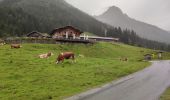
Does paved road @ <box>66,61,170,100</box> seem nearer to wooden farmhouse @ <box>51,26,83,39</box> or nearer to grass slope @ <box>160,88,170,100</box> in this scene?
grass slope @ <box>160,88,170,100</box>

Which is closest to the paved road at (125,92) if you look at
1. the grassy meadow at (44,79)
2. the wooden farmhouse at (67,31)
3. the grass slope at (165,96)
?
the grass slope at (165,96)

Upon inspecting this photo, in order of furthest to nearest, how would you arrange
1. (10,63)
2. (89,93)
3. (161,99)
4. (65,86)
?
(10,63)
(65,86)
(89,93)
(161,99)

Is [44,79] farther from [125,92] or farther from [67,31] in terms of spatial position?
[67,31]

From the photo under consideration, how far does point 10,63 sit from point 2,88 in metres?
14.5

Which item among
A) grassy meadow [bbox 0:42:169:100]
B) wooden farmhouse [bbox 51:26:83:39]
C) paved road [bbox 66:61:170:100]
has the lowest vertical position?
paved road [bbox 66:61:170:100]

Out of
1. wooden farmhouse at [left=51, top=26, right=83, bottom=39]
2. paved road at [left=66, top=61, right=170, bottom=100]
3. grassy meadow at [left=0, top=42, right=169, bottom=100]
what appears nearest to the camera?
paved road at [left=66, top=61, right=170, bottom=100]

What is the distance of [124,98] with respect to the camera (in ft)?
79.3

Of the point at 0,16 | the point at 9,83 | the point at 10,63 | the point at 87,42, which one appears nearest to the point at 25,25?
the point at 0,16

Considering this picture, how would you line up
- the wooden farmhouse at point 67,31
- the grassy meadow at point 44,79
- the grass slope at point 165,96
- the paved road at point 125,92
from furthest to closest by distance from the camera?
the wooden farmhouse at point 67,31 → the grassy meadow at point 44,79 → the paved road at point 125,92 → the grass slope at point 165,96

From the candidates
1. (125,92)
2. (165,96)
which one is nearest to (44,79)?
(125,92)

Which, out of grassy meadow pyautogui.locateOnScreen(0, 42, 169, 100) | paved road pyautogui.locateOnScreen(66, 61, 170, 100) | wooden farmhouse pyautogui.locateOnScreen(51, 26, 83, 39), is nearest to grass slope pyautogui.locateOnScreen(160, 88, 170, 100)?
paved road pyautogui.locateOnScreen(66, 61, 170, 100)

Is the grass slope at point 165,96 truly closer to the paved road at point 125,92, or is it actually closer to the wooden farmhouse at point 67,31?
the paved road at point 125,92

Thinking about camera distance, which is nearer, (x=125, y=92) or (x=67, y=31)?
(x=125, y=92)

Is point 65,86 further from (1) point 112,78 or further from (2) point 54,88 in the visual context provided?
(1) point 112,78
